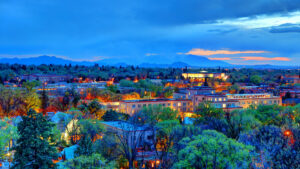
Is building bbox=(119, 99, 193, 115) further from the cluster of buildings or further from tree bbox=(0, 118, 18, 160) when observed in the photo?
tree bbox=(0, 118, 18, 160)

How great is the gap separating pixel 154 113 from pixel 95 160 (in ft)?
89.3

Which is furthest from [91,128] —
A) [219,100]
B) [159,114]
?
[219,100]

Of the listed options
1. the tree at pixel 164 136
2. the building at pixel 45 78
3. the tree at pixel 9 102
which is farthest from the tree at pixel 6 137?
the building at pixel 45 78

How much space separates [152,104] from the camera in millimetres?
54375

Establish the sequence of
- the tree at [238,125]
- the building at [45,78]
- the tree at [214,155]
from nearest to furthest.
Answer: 1. the tree at [214,155]
2. the tree at [238,125]
3. the building at [45,78]

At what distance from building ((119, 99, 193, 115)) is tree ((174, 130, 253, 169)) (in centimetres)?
2967

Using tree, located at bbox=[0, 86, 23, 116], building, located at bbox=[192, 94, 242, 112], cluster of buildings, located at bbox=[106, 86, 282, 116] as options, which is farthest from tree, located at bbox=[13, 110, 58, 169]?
building, located at bbox=[192, 94, 242, 112]

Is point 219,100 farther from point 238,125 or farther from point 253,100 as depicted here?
point 238,125

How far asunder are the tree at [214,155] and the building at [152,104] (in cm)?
2967

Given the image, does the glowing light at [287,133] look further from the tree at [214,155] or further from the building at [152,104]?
the building at [152,104]

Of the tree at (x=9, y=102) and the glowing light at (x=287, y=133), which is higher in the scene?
the tree at (x=9, y=102)

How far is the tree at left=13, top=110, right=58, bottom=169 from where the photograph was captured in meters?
17.0

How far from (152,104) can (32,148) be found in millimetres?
37718

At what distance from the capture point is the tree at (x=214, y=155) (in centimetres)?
1877
